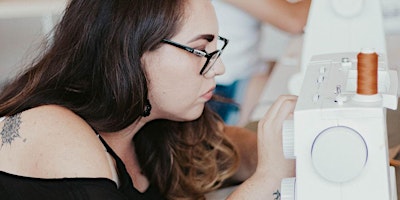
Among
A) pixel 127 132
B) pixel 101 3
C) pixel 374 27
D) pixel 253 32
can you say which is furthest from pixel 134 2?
pixel 253 32

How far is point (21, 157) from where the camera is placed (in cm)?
117

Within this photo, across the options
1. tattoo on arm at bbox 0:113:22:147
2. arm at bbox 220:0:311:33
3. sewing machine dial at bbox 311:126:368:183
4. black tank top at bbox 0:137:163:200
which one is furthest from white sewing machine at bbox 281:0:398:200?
arm at bbox 220:0:311:33

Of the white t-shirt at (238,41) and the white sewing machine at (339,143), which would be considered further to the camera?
the white t-shirt at (238,41)

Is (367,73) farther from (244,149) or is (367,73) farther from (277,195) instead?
(244,149)

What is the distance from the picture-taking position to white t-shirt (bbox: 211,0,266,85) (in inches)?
82.7

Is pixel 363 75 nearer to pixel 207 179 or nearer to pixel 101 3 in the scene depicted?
pixel 101 3

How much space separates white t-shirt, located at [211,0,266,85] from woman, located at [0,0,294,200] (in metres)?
0.79

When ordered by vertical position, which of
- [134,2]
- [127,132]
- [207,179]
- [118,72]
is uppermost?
[134,2]

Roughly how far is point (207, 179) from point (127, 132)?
0.78 feet

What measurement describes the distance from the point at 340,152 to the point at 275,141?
0.27 meters

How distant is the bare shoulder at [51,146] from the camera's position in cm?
112

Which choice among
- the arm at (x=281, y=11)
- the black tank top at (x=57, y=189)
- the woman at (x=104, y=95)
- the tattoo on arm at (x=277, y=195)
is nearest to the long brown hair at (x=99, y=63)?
the woman at (x=104, y=95)

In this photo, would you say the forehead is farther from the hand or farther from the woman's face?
the hand

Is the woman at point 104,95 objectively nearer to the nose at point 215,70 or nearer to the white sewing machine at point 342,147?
the nose at point 215,70
